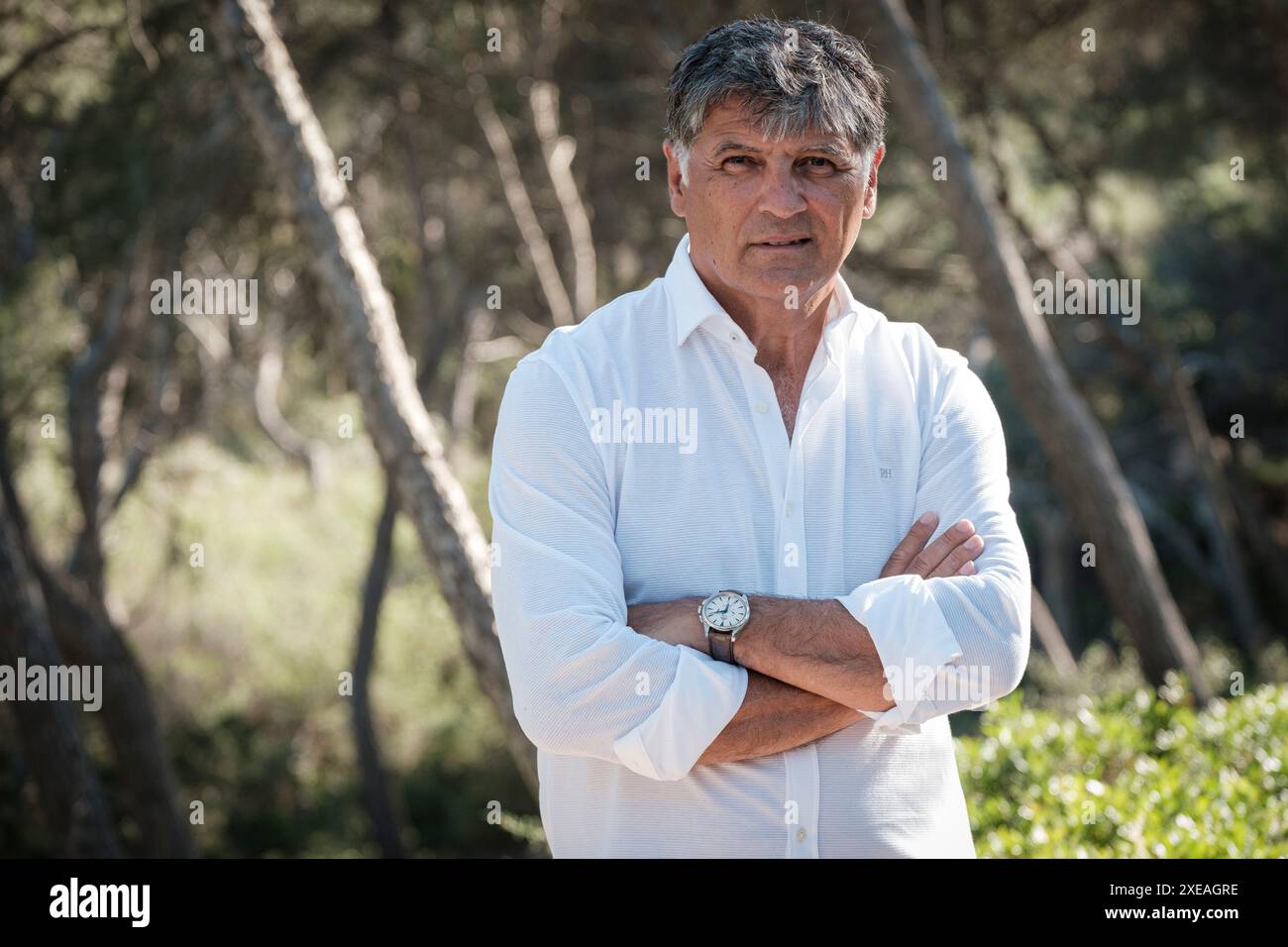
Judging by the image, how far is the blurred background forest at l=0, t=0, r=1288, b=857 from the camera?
14.9ft

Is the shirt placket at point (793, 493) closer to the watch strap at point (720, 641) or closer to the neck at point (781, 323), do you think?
the neck at point (781, 323)

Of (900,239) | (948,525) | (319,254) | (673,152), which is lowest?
(948,525)

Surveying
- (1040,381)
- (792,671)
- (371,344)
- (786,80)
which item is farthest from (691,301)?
(1040,381)

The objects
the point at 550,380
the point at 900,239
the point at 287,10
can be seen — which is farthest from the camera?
the point at 900,239

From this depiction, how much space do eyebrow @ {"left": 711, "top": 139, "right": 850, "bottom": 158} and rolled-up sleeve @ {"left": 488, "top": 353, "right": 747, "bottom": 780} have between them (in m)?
0.52

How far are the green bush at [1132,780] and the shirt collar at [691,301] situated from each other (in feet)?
4.79

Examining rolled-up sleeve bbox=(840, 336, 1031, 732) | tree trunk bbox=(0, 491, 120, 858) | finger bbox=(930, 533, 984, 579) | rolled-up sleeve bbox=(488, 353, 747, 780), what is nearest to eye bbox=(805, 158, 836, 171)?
rolled-up sleeve bbox=(840, 336, 1031, 732)

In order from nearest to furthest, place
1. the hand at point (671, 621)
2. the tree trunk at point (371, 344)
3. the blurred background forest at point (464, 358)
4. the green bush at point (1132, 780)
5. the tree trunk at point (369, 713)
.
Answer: the hand at point (671, 621) < the green bush at point (1132, 780) < the tree trunk at point (371, 344) < the blurred background forest at point (464, 358) < the tree trunk at point (369, 713)

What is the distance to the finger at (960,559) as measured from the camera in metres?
2.41

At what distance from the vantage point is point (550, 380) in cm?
238

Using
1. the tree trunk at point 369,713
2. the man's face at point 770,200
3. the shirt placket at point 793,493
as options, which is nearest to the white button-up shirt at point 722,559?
the shirt placket at point 793,493

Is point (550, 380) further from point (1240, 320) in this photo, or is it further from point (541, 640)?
point (1240, 320)
